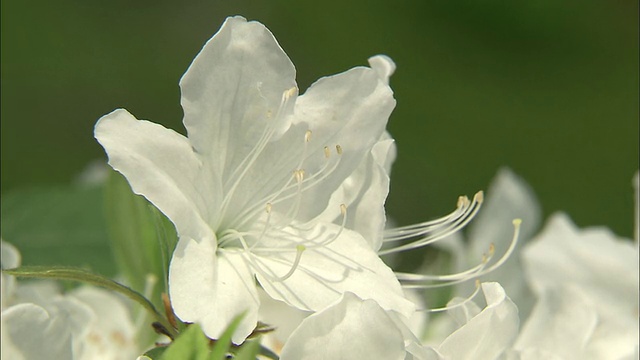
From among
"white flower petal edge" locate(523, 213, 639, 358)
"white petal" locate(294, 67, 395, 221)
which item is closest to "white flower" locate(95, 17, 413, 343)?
"white petal" locate(294, 67, 395, 221)

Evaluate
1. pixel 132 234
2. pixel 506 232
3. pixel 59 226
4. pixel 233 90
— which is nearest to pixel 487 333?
pixel 233 90

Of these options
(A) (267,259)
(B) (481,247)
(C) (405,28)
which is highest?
(A) (267,259)

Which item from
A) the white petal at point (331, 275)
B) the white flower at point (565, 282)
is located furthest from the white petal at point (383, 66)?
the white flower at point (565, 282)

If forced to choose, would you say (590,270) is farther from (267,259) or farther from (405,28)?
(405,28)

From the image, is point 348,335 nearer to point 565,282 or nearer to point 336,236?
point 336,236

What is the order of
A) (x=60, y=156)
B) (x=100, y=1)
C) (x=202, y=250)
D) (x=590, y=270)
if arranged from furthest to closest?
(x=100, y=1), (x=60, y=156), (x=590, y=270), (x=202, y=250)

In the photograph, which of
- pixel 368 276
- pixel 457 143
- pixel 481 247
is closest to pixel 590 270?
pixel 481 247

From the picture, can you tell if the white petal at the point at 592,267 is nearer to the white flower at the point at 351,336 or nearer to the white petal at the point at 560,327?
the white petal at the point at 560,327
